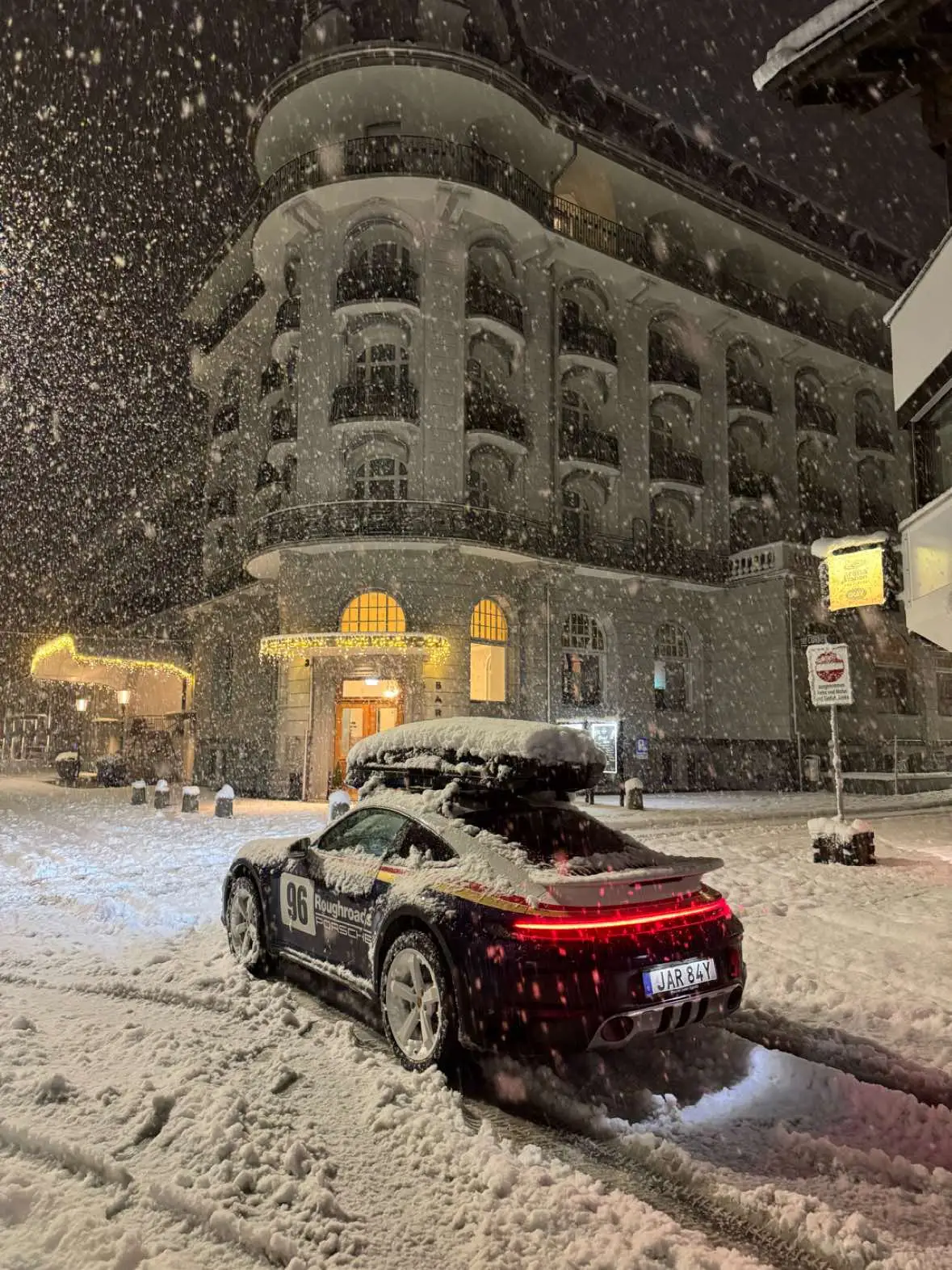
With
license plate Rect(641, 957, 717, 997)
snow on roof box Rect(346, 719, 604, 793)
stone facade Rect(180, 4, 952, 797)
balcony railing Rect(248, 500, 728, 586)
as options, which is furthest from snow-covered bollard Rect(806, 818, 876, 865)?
balcony railing Rect(248, 500, 728, 586)

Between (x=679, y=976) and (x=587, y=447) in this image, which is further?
(x=587, y=447)

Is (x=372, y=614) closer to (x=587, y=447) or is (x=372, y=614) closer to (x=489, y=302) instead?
(x=587, y=447)

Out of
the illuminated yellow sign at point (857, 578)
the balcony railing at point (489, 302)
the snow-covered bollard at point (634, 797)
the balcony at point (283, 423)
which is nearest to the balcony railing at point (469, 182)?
the balcony railing at point (489, 302)

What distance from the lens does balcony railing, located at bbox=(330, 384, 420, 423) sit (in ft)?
79.3

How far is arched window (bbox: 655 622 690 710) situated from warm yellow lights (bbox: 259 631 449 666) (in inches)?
386

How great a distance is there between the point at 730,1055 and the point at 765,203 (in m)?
38.1

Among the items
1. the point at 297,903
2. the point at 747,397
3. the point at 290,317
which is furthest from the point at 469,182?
the point at 297,903

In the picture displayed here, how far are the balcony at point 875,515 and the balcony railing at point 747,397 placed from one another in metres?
6.82

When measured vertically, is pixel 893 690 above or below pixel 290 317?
below

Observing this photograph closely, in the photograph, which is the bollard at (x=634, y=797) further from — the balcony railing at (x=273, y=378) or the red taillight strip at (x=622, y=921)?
the balcony railing at (x=273, y=378)

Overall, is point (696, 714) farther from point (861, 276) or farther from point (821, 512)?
point (861, 276)

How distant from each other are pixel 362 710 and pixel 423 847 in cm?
1902

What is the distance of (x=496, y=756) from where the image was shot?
17.9 feet

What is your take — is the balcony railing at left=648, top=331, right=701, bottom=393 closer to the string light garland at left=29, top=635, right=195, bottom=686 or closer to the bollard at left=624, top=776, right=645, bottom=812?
the bollard at left=624, top=776, right=645, bottom=812
